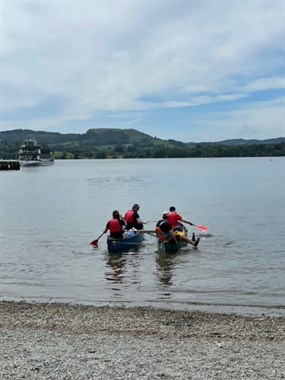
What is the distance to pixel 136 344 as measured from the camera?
30.7 ft

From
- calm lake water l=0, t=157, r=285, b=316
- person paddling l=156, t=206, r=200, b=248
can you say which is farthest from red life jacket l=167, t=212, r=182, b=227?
calm lake water l=0, t=157, r=285, b=316

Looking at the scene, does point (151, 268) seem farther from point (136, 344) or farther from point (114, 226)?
point (136, 344)

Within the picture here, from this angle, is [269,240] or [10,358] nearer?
[10,358]

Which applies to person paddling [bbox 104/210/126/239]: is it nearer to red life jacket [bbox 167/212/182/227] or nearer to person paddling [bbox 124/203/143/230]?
person paddling [bbox 124/203/143/230]

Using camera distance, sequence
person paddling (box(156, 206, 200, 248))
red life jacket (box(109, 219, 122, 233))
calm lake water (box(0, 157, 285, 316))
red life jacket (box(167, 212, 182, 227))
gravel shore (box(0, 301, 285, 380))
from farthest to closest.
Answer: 1. red life jacket (box(167, 212, 182, 227))
2. person paddling (box(156, 206, 200, 248))
3. red life jacket (box(109, 219, 122, 233))
4. calm lake water (box(0, 157, 285, 316))
5. gravel shore (box(0, 301, 285, 380))

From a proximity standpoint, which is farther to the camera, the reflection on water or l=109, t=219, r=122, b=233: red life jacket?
l=109, t=219, r=122, b=233: red life jacket

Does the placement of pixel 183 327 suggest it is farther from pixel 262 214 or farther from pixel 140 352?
pixel 262 214

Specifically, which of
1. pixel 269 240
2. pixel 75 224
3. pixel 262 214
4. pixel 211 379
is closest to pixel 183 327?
pixel 211 379

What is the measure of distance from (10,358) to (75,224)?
97.1ft

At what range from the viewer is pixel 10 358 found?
823cm

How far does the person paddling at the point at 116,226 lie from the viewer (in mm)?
23000

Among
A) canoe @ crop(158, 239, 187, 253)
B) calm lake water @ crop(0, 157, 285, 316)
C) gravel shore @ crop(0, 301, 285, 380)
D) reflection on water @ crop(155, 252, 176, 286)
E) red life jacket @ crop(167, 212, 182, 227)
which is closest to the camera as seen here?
gravel shore @ crop(0, 301, 285, 380)

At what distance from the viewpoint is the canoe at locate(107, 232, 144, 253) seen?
914 inches

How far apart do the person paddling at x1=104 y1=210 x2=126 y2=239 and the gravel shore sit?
9799 millimetres
